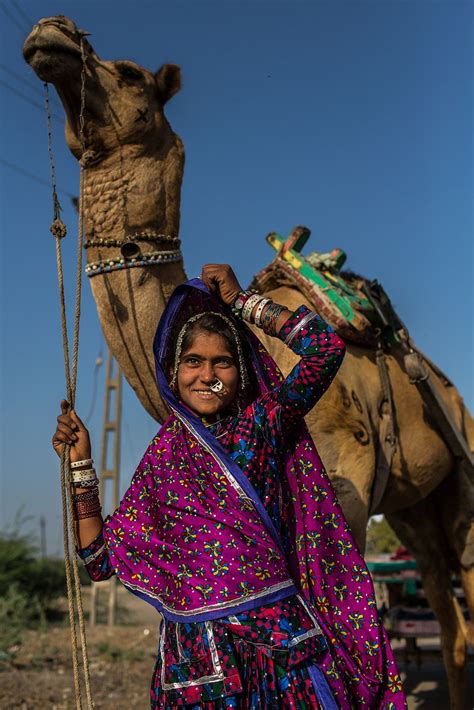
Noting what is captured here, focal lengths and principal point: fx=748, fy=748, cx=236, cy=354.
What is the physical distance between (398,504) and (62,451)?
114 inches

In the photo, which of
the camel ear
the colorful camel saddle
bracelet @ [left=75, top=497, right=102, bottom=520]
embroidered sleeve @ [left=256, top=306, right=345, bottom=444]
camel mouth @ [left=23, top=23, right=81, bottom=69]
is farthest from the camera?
the colorful camel saddle

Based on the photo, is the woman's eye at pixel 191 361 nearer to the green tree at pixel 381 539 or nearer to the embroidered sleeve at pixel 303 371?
the embroidered sleeve at pixel 303 371

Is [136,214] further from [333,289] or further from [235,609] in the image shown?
[235,609]

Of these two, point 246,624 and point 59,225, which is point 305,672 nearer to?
point 246,624

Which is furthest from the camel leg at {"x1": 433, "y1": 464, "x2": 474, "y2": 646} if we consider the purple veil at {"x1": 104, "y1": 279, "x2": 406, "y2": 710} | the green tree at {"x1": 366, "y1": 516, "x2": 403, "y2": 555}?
the green tree at {"x1": 366, "y1": 516, "x2": 403, "y2": 555}

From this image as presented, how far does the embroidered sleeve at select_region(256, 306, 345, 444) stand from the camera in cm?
206

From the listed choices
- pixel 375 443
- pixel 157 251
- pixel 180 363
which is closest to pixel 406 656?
pixel 375 443

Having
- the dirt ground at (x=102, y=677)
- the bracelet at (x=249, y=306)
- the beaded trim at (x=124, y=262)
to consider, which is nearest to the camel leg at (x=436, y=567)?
the dirt ground at (x=102, y=677)

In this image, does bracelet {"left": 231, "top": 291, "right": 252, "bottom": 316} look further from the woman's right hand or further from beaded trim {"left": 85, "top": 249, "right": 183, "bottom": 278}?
beaded trim {"left": 85, "top": 249, "right": 183, "bottom": 278}

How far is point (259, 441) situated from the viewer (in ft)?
6.91

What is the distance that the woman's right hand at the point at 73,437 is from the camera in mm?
2336

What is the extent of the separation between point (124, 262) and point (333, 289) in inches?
52.4

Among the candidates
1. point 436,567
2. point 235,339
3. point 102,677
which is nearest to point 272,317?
point 235,339

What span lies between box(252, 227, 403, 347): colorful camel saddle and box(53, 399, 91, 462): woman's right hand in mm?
1916
